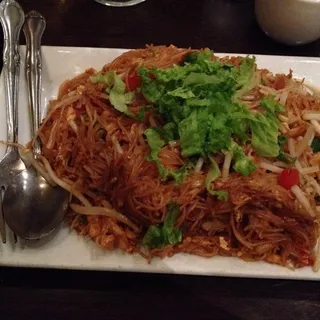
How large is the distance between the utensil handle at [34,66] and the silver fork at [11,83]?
0.04 metres

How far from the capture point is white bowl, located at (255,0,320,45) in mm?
2326

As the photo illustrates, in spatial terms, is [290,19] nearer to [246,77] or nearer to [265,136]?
[246,77]

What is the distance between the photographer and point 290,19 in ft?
7.88

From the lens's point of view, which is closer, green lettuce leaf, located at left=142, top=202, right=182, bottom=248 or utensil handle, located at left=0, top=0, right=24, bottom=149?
green lettuce leaf, located at left=142, top=202, right=182, bottom=248

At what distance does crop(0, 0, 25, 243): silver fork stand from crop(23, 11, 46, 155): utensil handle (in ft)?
0.14

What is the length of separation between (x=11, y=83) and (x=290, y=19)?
1.39 metres

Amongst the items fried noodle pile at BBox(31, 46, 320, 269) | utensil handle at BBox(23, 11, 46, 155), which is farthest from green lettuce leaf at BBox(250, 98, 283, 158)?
utensil handle at BBox(23, 11, 46, 155)

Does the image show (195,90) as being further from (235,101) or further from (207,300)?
(207,300)

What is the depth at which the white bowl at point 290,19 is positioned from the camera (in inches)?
91.6

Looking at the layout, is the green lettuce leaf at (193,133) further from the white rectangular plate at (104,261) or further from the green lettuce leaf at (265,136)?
the white rectangular plate at (104,261)

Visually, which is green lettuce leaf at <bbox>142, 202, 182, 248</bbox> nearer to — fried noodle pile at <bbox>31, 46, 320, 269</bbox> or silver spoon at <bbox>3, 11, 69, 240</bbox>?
fried noodle pile at <bbox>31, 46, 320, 269</bbox>

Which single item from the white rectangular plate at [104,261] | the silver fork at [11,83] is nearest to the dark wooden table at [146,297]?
the white rectangular plate at [104,261]

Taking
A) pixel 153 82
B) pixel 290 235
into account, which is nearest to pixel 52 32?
pixel 153 82

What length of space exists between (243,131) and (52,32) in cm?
144
